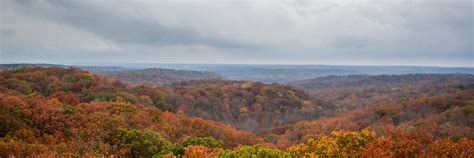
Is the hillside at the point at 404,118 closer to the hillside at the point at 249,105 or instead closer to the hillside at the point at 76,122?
the hillside at the point at 76,122

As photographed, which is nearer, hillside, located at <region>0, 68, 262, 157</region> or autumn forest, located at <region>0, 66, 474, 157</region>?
autumn forest, located at <region>0, 66, 474, 157</region>

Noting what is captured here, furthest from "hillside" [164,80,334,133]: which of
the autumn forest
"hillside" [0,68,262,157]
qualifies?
"hillside" [0,68,262,157]

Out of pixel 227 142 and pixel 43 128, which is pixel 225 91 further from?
pixel 43 128

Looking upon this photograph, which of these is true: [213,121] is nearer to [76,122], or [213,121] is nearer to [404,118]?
[404,118]

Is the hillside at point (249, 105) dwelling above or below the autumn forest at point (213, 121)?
below

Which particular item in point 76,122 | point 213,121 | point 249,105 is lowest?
point 249,105

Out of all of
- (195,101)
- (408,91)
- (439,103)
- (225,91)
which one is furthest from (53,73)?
(408,91)

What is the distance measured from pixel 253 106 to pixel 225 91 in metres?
11.9

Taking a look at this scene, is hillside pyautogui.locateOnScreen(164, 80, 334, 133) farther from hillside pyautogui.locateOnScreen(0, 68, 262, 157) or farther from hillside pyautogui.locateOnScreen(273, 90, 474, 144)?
hillside pyautogui.locateOnScreen(0, 68, 262, 157)

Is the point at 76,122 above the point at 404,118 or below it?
above

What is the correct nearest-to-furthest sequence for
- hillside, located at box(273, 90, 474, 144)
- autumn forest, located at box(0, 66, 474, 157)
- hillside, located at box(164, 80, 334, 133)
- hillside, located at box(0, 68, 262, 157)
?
autumn forest, located at box(0, 66, 474, 157) < hillside, located at box(0, 68, 262, 157) < hillside, located at box(273, 90, 474, 144) < hillside, located at box(164, 80, 334, 133)

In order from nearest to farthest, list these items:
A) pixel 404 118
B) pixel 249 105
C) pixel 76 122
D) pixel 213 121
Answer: pixel 76 122 < pixel 213 121 < pixel 404 118 < pixel 249 105

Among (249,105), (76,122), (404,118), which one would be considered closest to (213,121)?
(404,118)

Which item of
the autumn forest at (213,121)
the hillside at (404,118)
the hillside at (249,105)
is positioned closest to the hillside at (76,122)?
the autumn forest at (213,121)
